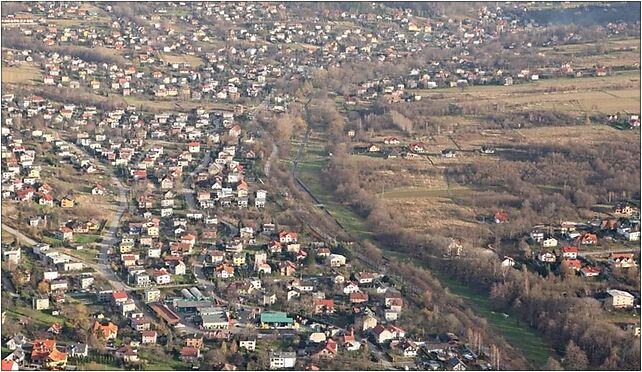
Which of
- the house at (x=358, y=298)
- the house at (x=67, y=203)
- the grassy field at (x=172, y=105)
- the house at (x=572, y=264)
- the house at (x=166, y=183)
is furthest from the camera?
the grassy field at (x=172, y=105)

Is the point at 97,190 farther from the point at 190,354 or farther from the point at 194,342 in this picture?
the point at 190,354

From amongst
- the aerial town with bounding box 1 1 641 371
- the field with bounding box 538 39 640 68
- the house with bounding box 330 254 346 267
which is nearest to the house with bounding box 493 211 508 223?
the aerial town with bounding box 1 1 641 371

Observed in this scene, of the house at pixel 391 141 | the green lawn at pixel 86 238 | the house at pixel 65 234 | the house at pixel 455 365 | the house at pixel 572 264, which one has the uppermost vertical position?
the house at pixel 455 365

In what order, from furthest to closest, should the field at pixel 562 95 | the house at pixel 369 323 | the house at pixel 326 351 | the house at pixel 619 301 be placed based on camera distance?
the field at pixel 562 95 < the house at pixel 619 301 < the house at pixel 369 323 < the house at pixel 326 351

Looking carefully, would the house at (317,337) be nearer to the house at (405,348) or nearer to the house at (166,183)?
the house at (405,348)

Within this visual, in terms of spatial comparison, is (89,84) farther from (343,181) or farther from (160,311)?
(160,311)

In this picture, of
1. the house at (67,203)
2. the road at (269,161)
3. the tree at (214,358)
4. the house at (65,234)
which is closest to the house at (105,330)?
the tree at (214,358)

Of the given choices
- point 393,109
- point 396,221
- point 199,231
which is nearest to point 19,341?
point 199,231

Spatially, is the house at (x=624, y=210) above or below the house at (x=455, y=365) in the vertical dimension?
below

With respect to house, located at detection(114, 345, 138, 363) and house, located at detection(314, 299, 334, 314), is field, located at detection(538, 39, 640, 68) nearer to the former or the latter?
house, located at detection(314, 299, 334, 314)
